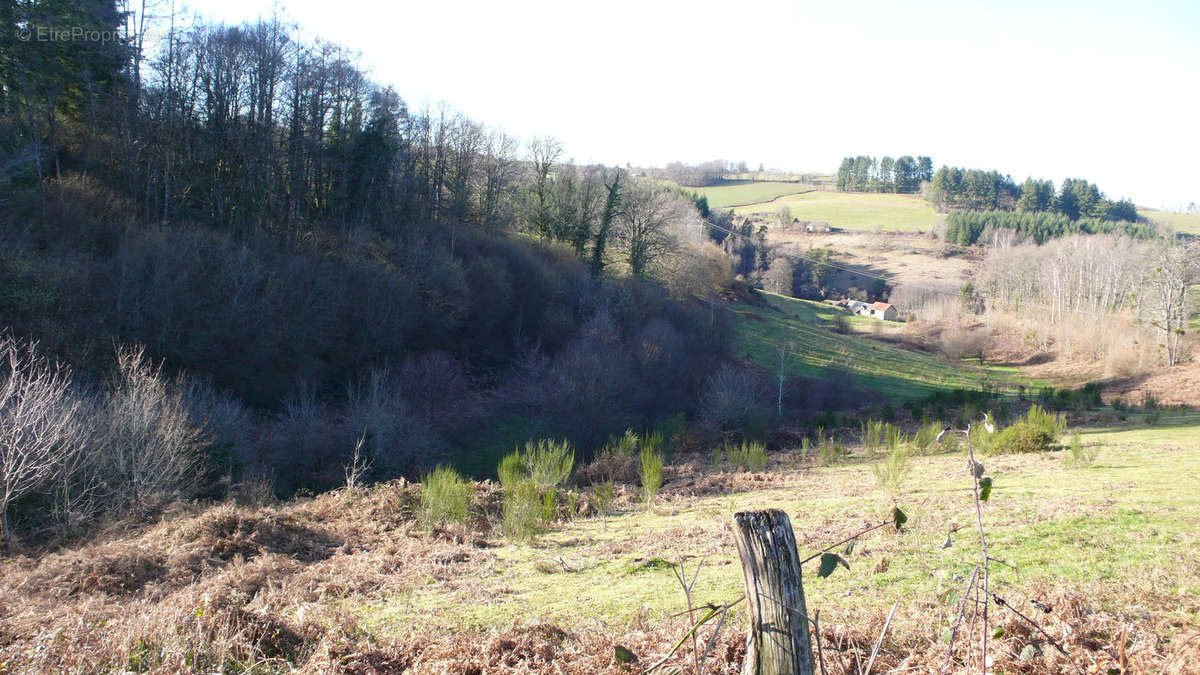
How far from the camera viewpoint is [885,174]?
417 feet

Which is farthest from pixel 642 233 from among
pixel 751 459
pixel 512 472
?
pixel 512 472

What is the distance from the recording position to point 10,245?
761 inches

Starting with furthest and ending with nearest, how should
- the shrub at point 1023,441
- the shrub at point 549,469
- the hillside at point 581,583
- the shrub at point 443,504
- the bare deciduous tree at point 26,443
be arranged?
the shrub at point 1023,441 → the shrub at point 549,469 → the shrub at point 443,504 → the bare deciduous tree at point 26,443 → the hillside at point 581,583

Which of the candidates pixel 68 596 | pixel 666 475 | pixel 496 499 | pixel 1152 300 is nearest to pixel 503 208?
pixel 666 475

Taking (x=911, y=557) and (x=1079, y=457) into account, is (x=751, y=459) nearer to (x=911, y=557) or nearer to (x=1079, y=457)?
(x=1079, y=457)

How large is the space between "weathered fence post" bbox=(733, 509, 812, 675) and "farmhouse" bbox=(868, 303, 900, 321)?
75600mm

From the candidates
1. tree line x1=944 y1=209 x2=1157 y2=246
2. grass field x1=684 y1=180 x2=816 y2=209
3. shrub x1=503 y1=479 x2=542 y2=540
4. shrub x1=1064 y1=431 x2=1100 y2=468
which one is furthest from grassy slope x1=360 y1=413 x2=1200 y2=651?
grass field x1=684 y1=180 x2=816 y2=209

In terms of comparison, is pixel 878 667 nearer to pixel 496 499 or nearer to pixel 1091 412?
pixel 496 499

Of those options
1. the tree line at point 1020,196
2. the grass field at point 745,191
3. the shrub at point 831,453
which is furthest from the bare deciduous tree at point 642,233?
the tree line at point 1020,196

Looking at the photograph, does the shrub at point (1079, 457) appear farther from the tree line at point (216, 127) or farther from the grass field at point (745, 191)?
the grass field at point (745, 191)

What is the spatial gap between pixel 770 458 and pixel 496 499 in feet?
33.4

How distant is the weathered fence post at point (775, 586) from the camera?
2803mm

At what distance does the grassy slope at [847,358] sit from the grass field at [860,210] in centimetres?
5081

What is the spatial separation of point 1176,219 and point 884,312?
70126 millimetres
